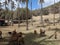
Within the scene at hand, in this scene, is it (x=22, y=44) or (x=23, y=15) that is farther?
(x=23, y=15)

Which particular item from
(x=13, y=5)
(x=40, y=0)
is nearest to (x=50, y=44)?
(x=40, y=0)

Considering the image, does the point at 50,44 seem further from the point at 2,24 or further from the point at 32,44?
the point at 2,24

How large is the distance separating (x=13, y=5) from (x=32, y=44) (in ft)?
226

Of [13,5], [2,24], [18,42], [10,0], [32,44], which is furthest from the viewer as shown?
[13,5]

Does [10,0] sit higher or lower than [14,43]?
higher

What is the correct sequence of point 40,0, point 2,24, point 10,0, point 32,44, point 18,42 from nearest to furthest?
point 18,42 → point 32,44 → point 2,24 → point 40,0 → point 10,0

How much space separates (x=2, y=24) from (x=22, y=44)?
41.0 m

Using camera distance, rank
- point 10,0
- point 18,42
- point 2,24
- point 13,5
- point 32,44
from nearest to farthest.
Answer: point 18,42 → point 32,44 → point 2,24 → point 10,0 → point 13,5

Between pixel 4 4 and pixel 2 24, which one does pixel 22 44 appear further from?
pixel 4 4

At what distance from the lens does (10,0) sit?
81000 millimetres

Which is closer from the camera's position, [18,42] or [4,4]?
[18,42]

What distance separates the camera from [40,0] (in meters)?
70.2

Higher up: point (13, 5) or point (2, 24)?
point (13, 5)

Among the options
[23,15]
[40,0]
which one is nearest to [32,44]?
[40,0]
